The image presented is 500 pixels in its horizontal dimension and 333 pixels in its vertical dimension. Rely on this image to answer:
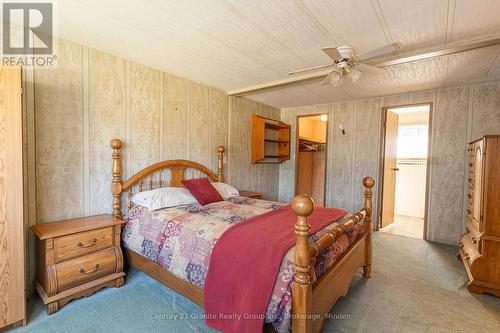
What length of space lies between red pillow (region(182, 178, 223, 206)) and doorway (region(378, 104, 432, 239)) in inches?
119

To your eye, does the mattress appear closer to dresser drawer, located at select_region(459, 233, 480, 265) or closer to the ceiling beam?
dresser drawer, located at select_region(459, 233, 480, 265)

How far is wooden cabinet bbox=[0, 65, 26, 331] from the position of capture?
5.50 ft

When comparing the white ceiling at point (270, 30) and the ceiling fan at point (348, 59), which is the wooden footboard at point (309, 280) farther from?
the white ceiling at point (270, 30)

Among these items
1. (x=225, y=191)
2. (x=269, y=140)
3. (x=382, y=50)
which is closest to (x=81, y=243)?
(x=225, y=191)

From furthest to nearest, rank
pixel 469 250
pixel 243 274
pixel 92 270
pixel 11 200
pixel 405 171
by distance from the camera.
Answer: pixel 405 171
pixel 469 250
pixel 92 270
pixel 11 200
pixel 243 274

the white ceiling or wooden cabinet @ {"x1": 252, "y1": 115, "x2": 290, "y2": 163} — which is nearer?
the white ceiling

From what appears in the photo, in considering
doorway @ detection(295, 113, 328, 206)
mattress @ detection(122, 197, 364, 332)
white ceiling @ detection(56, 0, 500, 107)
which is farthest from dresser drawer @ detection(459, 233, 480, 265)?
doorway @ detection(295, 113, 328, 206)

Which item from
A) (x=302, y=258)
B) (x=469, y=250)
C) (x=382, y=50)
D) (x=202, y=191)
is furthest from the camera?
(x=202, y=191)

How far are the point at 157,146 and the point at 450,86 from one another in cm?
428

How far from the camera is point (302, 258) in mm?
1340

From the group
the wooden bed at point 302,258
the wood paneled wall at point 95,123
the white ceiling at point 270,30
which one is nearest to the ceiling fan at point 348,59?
the white ceiling at point 270,30

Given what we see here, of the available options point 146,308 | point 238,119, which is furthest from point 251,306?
point 238,119

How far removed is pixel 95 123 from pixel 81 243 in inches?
48.0

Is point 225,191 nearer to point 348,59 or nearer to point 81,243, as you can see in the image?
point 81,243
